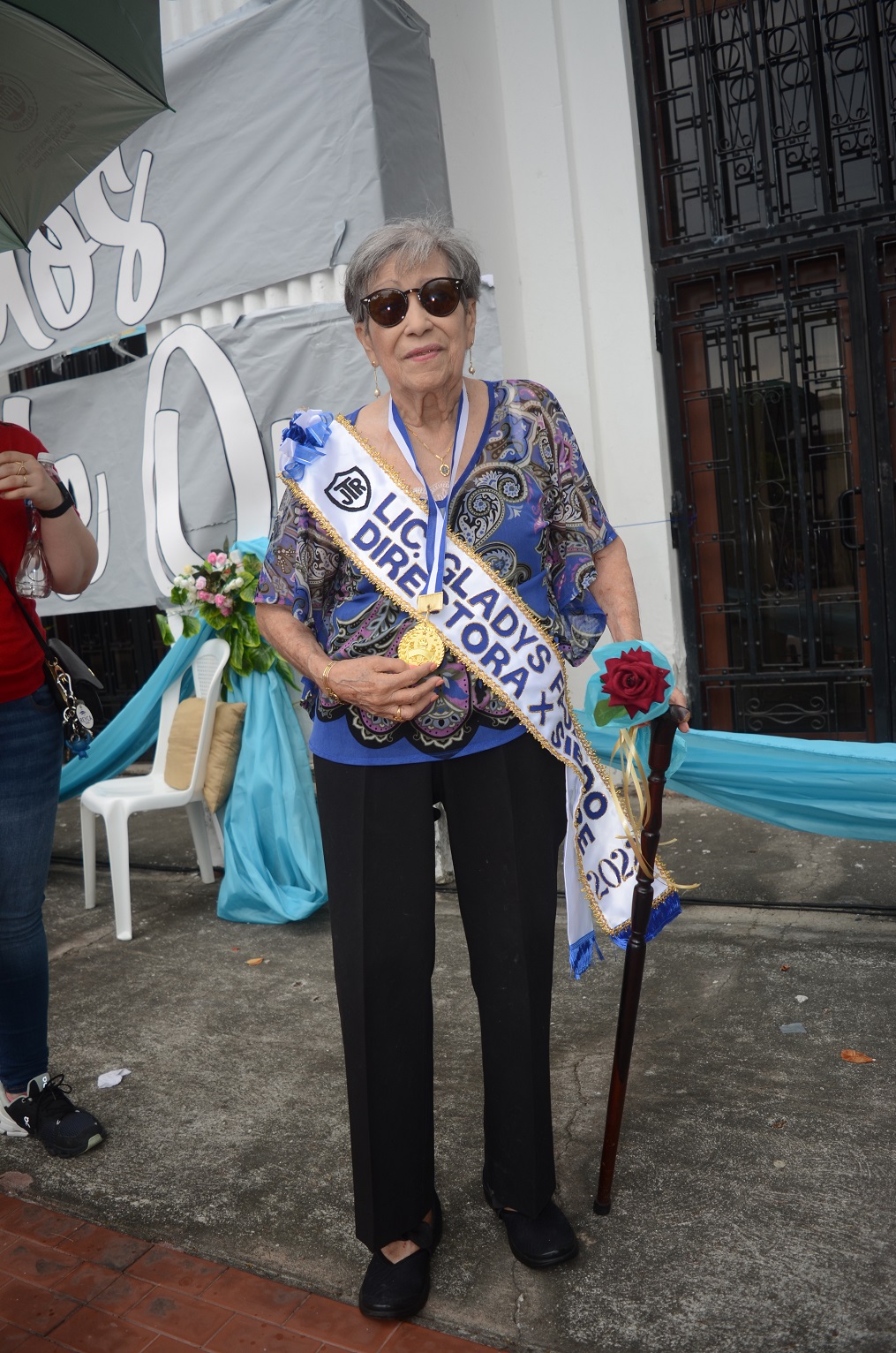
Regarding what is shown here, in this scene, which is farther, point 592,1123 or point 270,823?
point 270,823

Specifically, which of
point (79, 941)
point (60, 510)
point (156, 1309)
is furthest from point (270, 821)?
point (156, 1309)

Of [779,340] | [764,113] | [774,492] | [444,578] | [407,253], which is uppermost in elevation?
[764,113]

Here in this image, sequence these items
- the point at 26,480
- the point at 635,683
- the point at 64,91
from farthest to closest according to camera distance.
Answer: the point at 64,91 < the point at 26,480 < the point at 635,683

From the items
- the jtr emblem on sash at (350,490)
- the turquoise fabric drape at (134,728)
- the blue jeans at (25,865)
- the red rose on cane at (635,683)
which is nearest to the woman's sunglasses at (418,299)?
the jtr emblem on sash at (350,490)

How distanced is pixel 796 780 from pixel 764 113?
361cm

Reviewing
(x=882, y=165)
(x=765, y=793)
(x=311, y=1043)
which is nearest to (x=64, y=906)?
(x=311, y=1043)

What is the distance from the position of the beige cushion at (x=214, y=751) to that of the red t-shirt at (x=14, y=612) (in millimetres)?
1866

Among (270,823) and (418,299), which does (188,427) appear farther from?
(418,299)

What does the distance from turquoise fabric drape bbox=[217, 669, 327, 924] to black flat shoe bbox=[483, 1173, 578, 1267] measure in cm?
212

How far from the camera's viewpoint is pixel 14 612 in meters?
2.58

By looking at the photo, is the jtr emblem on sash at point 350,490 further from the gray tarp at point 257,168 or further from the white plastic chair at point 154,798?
the white plastic chair at point 154,798

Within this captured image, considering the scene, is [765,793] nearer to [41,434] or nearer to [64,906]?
[64,906]

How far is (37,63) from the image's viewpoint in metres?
2.90

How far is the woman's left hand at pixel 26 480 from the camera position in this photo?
2.40m
